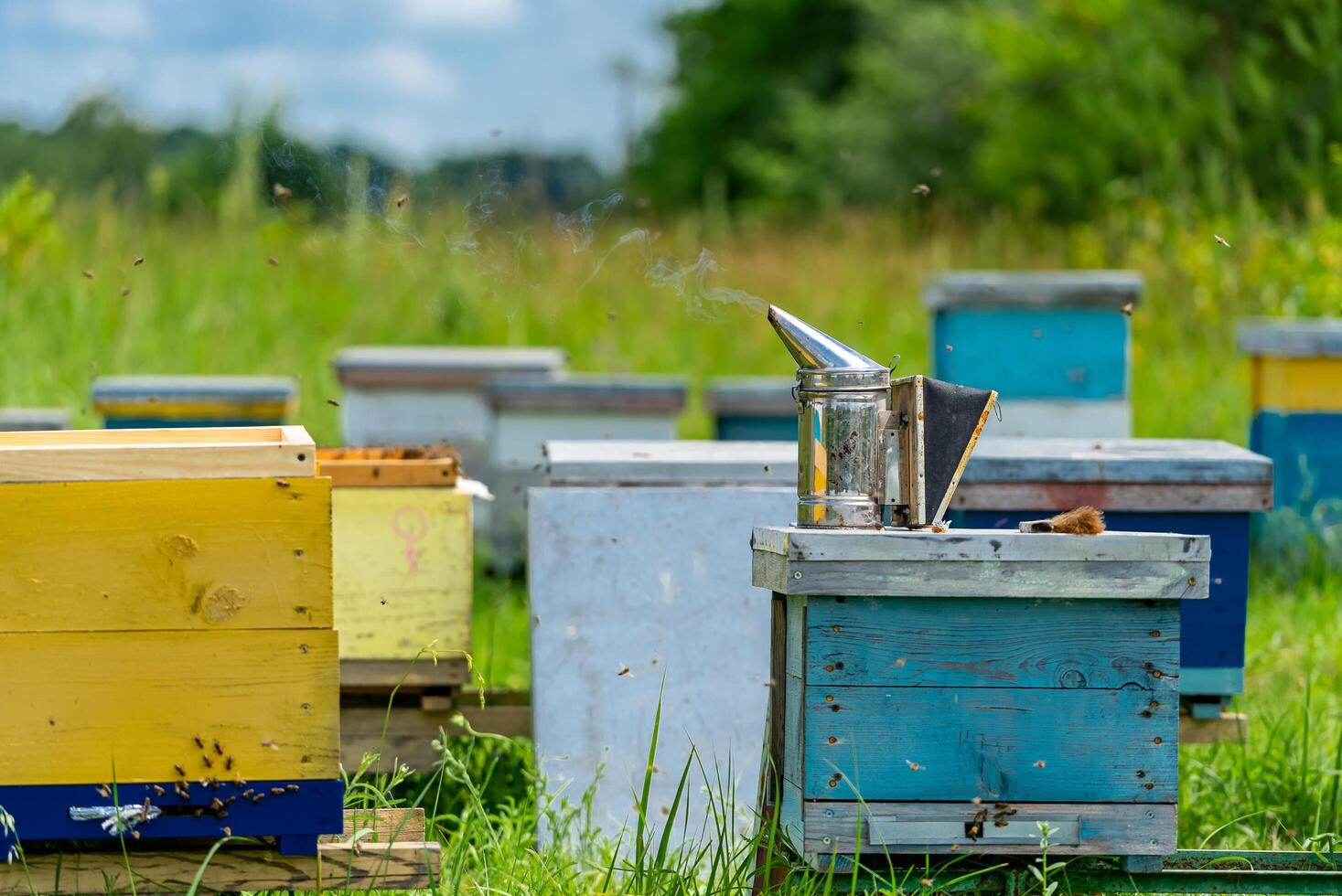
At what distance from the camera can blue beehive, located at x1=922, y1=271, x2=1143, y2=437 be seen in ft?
15.9

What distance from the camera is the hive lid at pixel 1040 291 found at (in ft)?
15.9

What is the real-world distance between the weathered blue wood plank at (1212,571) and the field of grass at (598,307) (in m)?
0.41

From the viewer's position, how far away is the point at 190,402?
4934mm

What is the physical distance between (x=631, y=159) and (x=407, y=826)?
3038 centimetres

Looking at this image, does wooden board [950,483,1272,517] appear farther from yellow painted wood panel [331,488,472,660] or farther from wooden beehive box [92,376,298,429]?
wooden beehive box [92,376,298,429]

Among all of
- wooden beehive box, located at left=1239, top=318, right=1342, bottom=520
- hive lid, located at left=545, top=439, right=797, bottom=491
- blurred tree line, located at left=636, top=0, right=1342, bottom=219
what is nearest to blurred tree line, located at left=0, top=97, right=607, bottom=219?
hive lid, located at left=545, top=439, right=797, bottom=491

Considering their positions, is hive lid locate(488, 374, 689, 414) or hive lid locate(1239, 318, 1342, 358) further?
hive lid locate(488, 374, 689, 414)

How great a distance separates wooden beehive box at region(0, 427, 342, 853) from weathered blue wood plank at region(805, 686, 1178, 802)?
73 centimetres

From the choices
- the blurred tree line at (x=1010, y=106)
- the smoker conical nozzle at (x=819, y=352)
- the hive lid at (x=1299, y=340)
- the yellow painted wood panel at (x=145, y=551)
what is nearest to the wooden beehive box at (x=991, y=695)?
the smoker conical nozzle at (x=819, y=352)

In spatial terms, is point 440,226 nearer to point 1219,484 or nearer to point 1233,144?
point 1233,144

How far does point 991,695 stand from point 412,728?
1.61 meters

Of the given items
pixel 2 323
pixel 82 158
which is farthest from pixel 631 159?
pixel 2 323

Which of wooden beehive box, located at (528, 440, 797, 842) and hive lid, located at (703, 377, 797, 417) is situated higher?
hive lid, located at (703, 377, 797, 417)

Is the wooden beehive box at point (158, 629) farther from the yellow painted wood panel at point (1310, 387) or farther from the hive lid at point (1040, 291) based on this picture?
the yellow painted wood panel at point (1310, 387)
